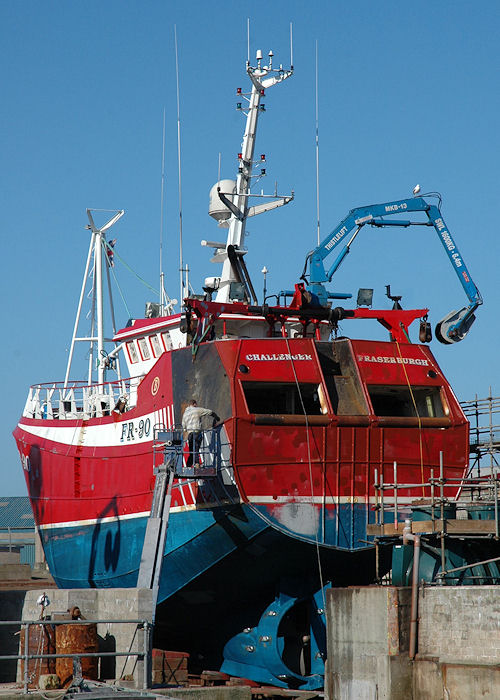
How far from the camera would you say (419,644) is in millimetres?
18422

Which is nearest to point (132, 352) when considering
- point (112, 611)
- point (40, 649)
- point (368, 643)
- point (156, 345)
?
point (156, 345)

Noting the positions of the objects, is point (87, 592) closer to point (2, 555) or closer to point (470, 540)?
point (470, 540)

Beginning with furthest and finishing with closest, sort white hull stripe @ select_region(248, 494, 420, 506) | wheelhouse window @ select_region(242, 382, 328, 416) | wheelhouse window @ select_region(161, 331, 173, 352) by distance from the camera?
1. wheelhouse window @ select_region(161, 331, 173, 352)
2. wheelhouse window @ select_region(242, 382, 328, 416)
3. white hull stripe @ select_region(248, 494, 420, 506)

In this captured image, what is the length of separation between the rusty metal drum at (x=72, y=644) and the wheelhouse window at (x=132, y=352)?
1296cm

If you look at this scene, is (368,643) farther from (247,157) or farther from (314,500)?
(247,157)

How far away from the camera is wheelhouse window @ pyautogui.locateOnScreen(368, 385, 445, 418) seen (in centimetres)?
2409

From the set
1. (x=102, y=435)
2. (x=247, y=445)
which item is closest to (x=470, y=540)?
(x=247, y=445)

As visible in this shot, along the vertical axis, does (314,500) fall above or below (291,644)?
above

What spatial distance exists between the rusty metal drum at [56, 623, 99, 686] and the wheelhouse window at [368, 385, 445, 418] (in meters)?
8.39

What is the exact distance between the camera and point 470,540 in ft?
66.1

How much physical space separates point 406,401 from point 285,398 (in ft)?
9.59

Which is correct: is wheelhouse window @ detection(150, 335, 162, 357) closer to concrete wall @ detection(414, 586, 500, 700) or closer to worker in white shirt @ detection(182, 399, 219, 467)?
worker in white shirt @ detection(182, 399, 219, 467)

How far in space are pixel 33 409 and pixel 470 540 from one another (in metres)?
18.0

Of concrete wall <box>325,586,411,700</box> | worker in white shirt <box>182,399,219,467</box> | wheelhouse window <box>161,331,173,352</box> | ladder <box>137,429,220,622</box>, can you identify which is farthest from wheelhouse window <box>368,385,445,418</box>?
wheelhouse window <box>161,331,173,352</box>
